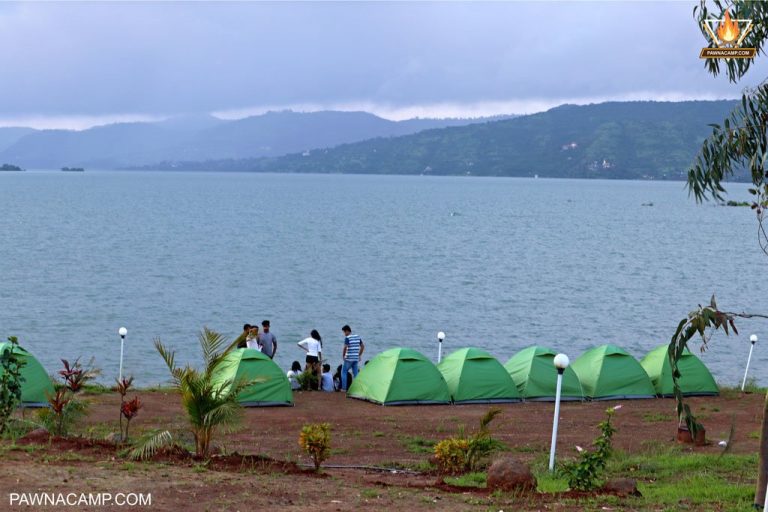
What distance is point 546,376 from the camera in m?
21.8

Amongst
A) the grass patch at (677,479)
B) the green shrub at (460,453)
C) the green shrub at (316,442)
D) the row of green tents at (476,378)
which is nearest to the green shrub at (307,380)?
the row of green tents at (476,378)

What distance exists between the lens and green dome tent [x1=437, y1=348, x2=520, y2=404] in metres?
21.2

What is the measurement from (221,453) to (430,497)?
3580 mm

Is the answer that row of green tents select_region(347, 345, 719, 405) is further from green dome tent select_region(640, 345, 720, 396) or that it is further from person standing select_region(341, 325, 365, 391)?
person standing select_region(341, 325, 365, 391)

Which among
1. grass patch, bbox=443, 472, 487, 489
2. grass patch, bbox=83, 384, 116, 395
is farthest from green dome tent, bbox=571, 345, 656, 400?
grass patch, bbox=83, 384, 116, 395

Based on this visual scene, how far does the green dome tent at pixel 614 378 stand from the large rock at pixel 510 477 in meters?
10.7

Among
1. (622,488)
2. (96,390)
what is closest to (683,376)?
(622,488)

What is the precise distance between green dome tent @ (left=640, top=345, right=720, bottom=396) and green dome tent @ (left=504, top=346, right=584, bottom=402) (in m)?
1.93

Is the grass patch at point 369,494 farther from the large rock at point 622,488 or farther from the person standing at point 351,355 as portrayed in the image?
the person standing at point 351,355

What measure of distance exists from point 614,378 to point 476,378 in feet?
10.4

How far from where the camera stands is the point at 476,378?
21312mm

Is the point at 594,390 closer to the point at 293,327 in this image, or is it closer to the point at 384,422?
the point at 384,422

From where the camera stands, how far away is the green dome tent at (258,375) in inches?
784

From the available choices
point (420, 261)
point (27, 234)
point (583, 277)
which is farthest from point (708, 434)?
point (27, 234)
